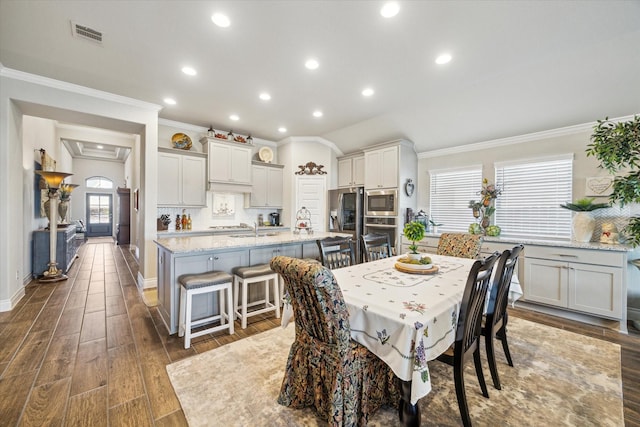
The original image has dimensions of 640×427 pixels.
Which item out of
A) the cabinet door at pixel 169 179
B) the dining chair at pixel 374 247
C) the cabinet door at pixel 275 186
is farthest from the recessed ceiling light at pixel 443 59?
the cabinet door at pixel 169 179

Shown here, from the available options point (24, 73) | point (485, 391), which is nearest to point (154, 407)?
point (485, 391)

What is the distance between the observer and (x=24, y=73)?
121 inches

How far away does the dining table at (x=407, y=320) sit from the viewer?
1232mm

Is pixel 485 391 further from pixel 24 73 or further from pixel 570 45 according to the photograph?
pixel 24 73

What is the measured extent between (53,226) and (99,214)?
8.39 meters

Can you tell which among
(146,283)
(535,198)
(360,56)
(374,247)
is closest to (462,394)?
(374,247)

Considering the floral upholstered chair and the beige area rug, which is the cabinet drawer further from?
the floral upholstered chair

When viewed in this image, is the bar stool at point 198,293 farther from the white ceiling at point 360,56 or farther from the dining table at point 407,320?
the white ceiling at point 360,56

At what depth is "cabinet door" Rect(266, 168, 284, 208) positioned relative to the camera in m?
5.84

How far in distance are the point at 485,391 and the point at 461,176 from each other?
379 centimetres

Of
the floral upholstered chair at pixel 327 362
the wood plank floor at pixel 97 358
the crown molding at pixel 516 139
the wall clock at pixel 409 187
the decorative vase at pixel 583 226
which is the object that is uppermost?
the crown molding at pixel 516 139

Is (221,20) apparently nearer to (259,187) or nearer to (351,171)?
(259,187)

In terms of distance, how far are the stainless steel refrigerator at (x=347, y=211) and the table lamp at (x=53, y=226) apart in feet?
16.2

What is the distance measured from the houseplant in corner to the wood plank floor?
1.11 meters
